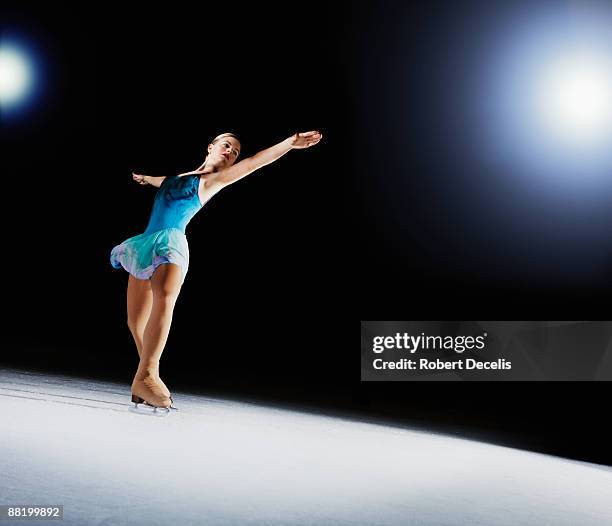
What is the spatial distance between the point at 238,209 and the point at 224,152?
2.97m

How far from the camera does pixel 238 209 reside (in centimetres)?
573

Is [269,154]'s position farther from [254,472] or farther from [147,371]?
[254,472]

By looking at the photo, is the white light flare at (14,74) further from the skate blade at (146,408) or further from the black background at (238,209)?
the skate blade at (146,408)

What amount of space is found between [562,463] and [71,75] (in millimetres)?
4322

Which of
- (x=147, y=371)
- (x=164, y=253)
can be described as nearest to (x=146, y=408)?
(x=147, y=371)

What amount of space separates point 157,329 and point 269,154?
0.71m

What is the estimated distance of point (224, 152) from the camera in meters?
2.77

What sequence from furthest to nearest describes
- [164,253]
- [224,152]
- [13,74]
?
[13,74] < [224,152] < [164,253]

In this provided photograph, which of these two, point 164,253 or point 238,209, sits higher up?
point 238,209

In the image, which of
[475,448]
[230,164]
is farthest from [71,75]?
[475,448]

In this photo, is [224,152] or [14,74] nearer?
[224,152]

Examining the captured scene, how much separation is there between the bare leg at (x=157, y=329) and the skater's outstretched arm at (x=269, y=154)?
384 mm

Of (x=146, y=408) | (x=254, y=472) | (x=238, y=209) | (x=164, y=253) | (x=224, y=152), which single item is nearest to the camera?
(x=254, y=472)

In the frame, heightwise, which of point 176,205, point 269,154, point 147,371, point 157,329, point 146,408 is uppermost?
point 269,154
